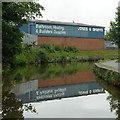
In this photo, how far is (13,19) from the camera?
12.5 m

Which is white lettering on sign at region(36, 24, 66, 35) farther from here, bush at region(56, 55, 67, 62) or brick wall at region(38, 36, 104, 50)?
bush at region(56, 55, 67, 62)

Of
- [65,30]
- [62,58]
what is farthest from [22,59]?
[65,30]

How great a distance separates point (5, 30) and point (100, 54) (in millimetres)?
51828

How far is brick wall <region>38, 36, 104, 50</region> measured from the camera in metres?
54.6

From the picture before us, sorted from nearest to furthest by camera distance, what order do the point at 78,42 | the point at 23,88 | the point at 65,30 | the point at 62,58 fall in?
the point at 23,88, the point at 62,58, the point at 65,30, the point at 78,42

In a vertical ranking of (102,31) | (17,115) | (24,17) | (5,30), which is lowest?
(17,115)

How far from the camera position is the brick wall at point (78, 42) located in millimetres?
54572

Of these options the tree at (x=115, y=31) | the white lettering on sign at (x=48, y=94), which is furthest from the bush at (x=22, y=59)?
the tree at (x=115, y=31)

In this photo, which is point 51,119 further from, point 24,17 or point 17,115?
point 24,17

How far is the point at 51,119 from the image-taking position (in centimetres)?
505

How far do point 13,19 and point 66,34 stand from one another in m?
45.3

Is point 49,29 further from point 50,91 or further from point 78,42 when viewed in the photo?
point 50,91

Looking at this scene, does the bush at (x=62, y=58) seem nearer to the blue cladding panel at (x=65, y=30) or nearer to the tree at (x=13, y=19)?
the blue cladding panel at (x=65, y=30)

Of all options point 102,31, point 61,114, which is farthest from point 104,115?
point 102,31
